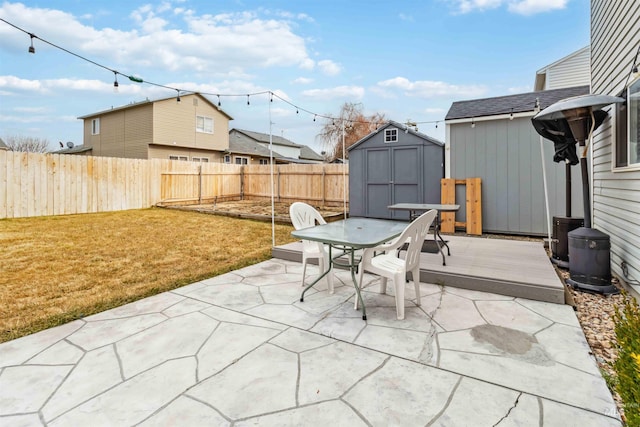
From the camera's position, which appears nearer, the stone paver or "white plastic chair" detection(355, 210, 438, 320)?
the stone paver

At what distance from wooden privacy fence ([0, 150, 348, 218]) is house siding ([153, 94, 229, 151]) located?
15.0ft

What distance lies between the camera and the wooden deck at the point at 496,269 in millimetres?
2961

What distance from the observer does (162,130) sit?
1575 cm

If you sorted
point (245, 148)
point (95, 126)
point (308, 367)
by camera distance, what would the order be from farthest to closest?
point (245, 148) → point (95, 126) → point (308, 367)

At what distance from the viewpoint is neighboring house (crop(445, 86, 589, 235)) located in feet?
18.8

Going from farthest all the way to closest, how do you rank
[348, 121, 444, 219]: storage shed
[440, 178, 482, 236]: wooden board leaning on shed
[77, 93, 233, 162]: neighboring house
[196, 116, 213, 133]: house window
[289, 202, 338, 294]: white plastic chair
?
[196, 116, 213, 133]: house window, [77, 93, 233, 162]: neighboring house, [348, 121, 444, 219]: storage shed, [440, 178, 482, 236]: wooden board leaning on shed, [289, 202, 338, 294]: white plastic chair

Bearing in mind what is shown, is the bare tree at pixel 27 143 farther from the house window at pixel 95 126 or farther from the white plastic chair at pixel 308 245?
the white plastic chair at pixel 308 245

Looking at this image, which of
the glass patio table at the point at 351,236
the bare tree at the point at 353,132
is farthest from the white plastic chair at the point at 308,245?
the bare tree at the point at 353,132

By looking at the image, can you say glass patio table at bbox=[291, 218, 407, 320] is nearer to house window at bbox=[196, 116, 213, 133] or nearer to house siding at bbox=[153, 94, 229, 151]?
house siding at bbox=[153, 94, 229, 151]

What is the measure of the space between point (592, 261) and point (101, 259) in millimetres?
5984

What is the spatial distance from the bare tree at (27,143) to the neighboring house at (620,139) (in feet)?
93.4

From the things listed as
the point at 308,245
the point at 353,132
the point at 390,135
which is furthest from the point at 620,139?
the point at 353,132

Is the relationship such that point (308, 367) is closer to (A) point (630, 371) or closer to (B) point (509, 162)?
(A) point (630, 371)

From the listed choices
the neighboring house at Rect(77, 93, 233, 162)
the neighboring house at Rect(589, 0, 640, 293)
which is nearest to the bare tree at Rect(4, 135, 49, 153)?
the neighboring house at Rect(77, 93, 233, 162)
